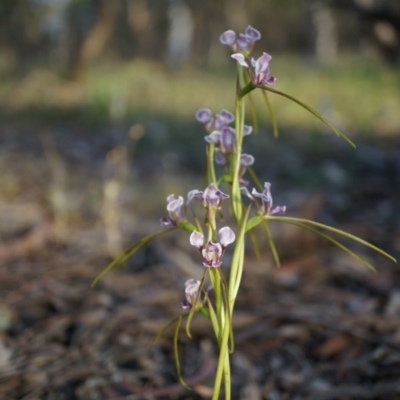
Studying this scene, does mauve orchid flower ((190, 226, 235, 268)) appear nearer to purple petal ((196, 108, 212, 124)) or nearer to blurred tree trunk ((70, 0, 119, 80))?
purple petal ((196, 108, 212, 124))

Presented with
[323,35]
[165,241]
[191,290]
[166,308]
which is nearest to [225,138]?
[191,290]

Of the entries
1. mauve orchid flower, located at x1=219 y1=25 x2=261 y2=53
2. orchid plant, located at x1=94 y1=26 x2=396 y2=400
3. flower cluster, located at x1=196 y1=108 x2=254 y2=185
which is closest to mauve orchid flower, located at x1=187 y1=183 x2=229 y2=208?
orchid plant, located at x1=94 y1=26 x2=396 y2=400

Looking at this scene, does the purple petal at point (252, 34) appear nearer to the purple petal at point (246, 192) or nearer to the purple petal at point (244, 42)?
the purple petal at point (244, 42)

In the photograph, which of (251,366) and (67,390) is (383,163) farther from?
(67,390)

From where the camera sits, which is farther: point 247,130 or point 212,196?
point 247,130

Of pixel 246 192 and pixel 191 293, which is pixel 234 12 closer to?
pixel 246 192

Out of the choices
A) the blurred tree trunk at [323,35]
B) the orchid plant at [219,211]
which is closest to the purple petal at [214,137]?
the orchid plant at [219,211]
